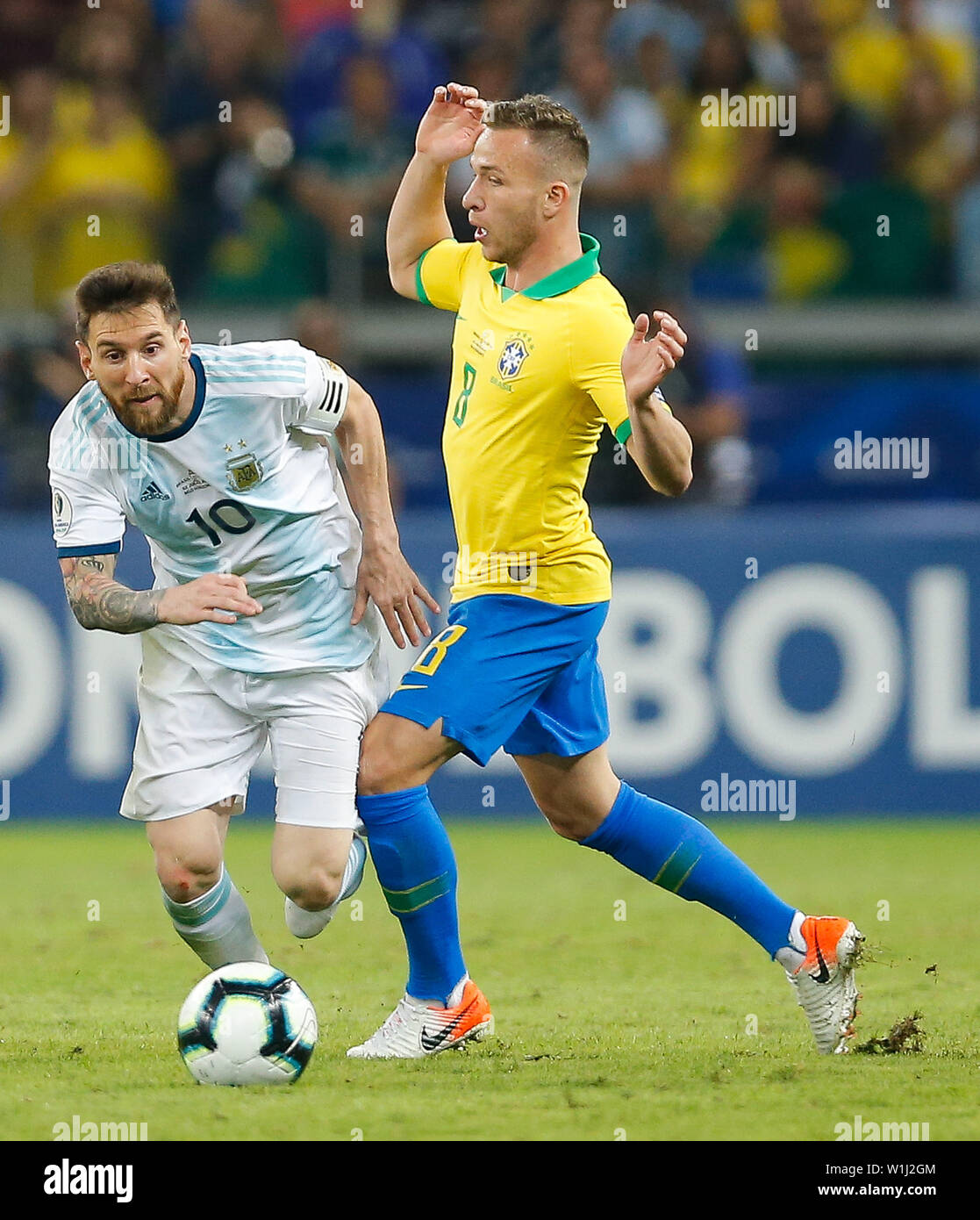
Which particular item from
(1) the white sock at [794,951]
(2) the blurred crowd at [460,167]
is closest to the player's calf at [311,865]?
(1) the white sock at [794,951]

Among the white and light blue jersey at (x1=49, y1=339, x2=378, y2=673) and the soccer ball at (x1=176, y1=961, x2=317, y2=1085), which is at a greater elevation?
the white and light blue jersey at (x1=49, y1=339, x2=378, y2=673)

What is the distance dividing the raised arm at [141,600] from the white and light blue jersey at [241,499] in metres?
0.06

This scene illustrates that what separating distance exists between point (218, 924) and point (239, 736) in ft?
1.52

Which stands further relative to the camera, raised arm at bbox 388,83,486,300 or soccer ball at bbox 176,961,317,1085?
raised arm at bbox 388,83,486,300

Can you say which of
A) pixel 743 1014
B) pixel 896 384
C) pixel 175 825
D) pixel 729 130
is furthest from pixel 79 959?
pixel 729 130

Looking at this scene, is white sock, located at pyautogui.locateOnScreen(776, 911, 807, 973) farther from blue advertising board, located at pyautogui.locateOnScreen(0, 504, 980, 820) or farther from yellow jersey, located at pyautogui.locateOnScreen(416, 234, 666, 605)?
blue advertising board, located at pyautogui.locateOnScreen(0, 504, 980, 820)

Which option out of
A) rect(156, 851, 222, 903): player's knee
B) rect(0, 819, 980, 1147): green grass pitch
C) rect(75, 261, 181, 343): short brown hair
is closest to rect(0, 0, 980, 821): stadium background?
rect(0, 819, 980, 1147): green grass pitch

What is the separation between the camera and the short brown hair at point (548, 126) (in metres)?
4.88

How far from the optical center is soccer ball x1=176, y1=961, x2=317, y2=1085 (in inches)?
171

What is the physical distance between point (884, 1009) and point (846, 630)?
3.66 m

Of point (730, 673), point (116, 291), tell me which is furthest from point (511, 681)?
point (730, 673)

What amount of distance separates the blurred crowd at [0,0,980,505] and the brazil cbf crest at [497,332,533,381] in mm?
5139

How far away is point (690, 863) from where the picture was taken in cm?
497

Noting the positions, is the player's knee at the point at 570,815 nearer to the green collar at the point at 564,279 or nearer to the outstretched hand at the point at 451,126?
the green collar at the point at 564,279
